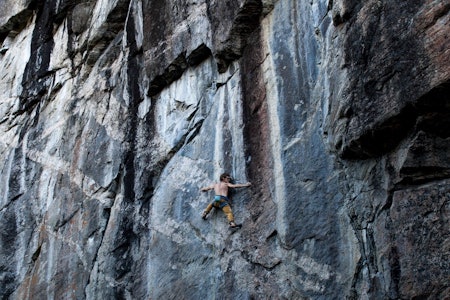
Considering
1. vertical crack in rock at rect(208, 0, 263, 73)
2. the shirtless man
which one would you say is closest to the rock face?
vertical crack in rock at rect(208, 0, 263, 73)

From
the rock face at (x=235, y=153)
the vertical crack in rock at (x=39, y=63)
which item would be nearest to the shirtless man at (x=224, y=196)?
the rock face at (x=235, y=153)

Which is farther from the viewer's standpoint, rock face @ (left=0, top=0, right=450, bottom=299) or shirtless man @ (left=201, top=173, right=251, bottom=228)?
shirtless man @ (left=201, top=173, right=251, bottom=228)

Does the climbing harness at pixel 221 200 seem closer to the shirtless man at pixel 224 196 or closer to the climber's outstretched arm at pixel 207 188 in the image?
the shirtless man at pixel 224 196

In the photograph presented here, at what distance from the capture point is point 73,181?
481 inches

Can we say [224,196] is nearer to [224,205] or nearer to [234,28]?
[224,205]

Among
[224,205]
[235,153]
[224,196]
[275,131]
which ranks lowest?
[224,205]

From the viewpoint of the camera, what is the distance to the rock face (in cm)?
667

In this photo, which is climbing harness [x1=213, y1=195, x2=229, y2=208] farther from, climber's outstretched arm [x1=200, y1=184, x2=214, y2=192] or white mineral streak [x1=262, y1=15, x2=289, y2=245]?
white mineral streak [x1=262, y1=15, x2=289, y2=245]

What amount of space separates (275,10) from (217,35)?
3.70ft

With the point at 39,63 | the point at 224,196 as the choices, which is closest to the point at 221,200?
the point at 224,196

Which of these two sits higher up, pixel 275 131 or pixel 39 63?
pixel 39 63

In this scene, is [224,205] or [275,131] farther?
[224,205]

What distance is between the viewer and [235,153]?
30.5ft

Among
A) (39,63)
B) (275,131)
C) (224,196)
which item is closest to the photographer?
(275,131)
